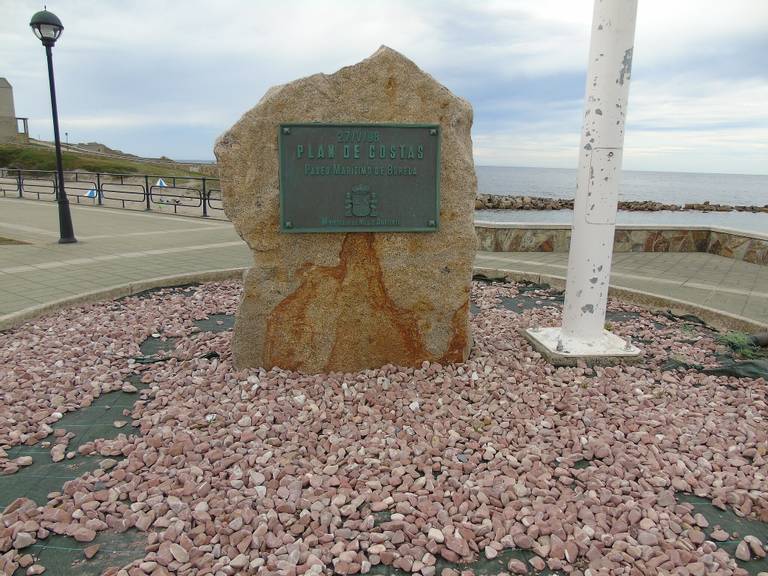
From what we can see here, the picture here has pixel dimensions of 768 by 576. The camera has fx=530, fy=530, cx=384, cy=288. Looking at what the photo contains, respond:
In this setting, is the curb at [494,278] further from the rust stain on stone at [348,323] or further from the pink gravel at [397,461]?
the rust stain on stone at [348,323]

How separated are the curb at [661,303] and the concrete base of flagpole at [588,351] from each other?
174 cm

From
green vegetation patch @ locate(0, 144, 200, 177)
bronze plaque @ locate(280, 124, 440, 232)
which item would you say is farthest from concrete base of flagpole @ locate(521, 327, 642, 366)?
green vegetation patch @ locate(0, 144, 200, 177)

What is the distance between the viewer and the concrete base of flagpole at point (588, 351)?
4.21 meters

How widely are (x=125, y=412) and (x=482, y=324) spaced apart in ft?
10.7

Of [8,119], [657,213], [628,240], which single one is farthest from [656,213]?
[8,119]

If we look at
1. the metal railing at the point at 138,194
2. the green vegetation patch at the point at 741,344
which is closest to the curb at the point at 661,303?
the green vegetation patch at the point at 741,344

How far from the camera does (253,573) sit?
6.89ft

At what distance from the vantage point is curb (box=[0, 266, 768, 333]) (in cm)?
529

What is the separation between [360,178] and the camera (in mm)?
3914

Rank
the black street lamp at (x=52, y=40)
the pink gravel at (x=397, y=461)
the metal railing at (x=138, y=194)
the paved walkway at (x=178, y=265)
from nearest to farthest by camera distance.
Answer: the pink gravel at (x=397, y=461), the paved walkway at (x=178, y=265), the black street lamp at (x=52, y=40), the metal railing at (x=138, y=194)

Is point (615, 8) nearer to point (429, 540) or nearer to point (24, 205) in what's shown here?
point (429, 540)

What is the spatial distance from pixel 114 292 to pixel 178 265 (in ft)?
6.86

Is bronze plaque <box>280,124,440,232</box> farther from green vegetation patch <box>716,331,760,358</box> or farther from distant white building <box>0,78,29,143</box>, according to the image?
distant white building <box>0,78,29,143</box>

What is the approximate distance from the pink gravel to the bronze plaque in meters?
1.14
